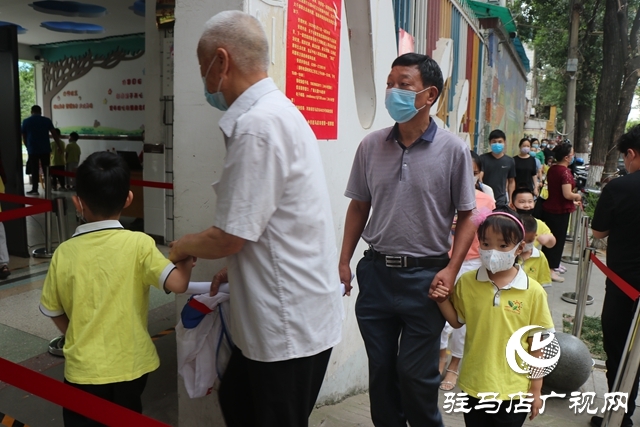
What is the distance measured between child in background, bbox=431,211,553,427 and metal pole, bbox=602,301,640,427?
862 mm

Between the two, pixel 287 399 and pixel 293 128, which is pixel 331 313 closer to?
pixel 287 399

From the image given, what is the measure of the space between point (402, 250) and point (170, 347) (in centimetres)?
238

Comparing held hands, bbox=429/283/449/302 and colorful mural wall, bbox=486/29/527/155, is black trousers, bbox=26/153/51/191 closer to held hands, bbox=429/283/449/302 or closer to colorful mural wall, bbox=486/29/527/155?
colorful mural wall, bbox=486/29/527/155

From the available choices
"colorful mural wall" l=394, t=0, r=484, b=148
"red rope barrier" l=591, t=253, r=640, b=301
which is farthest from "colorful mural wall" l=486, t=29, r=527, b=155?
"red rope barrier" l=591, t=253, r=640, b=301

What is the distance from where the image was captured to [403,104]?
255 cm

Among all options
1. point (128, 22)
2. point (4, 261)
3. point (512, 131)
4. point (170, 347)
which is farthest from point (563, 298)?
point (512, 131)

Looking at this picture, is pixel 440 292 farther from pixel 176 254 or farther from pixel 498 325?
pixel 176 254

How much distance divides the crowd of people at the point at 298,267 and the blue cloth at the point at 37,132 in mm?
9607

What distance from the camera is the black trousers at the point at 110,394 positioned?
6.75ft

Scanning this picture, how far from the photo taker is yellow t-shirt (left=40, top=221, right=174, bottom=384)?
203cm

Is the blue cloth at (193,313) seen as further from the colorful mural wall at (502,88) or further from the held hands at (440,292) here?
the colorful mural wall at (502,88)

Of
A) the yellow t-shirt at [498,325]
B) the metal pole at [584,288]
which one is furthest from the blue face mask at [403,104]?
the metal pole at [584,288]

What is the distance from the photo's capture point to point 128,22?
399 inches

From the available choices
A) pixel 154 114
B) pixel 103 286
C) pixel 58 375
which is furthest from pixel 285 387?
pixel 154 114
